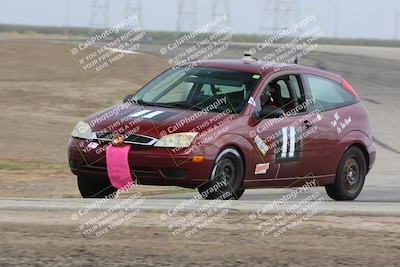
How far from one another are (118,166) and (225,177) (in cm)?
118

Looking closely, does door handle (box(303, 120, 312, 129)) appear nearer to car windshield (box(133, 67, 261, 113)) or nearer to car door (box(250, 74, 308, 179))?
car door (box(250, 74, 308, 179))

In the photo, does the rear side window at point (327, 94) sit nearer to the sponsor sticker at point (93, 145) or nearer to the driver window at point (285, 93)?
the driver window at point (285, 93)

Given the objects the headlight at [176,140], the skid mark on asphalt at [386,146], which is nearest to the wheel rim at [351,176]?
the headlight at [176,140]

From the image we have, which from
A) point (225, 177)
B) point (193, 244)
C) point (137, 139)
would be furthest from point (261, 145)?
point (193, 244)

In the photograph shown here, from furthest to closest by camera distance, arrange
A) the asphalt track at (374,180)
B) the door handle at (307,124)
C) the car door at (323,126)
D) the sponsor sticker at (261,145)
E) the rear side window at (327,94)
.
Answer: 1. the rear side window at (327,94)
2. the car door at (323,126)
3. the door handle at (307,124)
4. the sponsor sticker at (261,145)
5. the asphalt track at (374,180)

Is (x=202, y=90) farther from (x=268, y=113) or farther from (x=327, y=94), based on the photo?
(x=327, y=94)

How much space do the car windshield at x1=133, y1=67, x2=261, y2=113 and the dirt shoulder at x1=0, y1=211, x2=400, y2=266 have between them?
254cm

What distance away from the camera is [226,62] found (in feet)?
38.1

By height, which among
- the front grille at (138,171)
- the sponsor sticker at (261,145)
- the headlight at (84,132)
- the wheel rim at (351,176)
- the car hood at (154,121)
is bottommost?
the wheel rim at (351,176)

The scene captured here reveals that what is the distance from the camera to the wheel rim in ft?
39.8

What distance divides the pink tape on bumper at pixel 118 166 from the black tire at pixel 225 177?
81 centimetres

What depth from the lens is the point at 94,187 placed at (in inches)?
430

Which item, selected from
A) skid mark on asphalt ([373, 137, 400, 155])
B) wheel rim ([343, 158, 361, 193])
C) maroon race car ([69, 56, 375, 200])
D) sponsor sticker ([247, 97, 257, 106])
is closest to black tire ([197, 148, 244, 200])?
maroon race car ([69, 56, 375, 200])

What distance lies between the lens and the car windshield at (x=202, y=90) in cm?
1084
